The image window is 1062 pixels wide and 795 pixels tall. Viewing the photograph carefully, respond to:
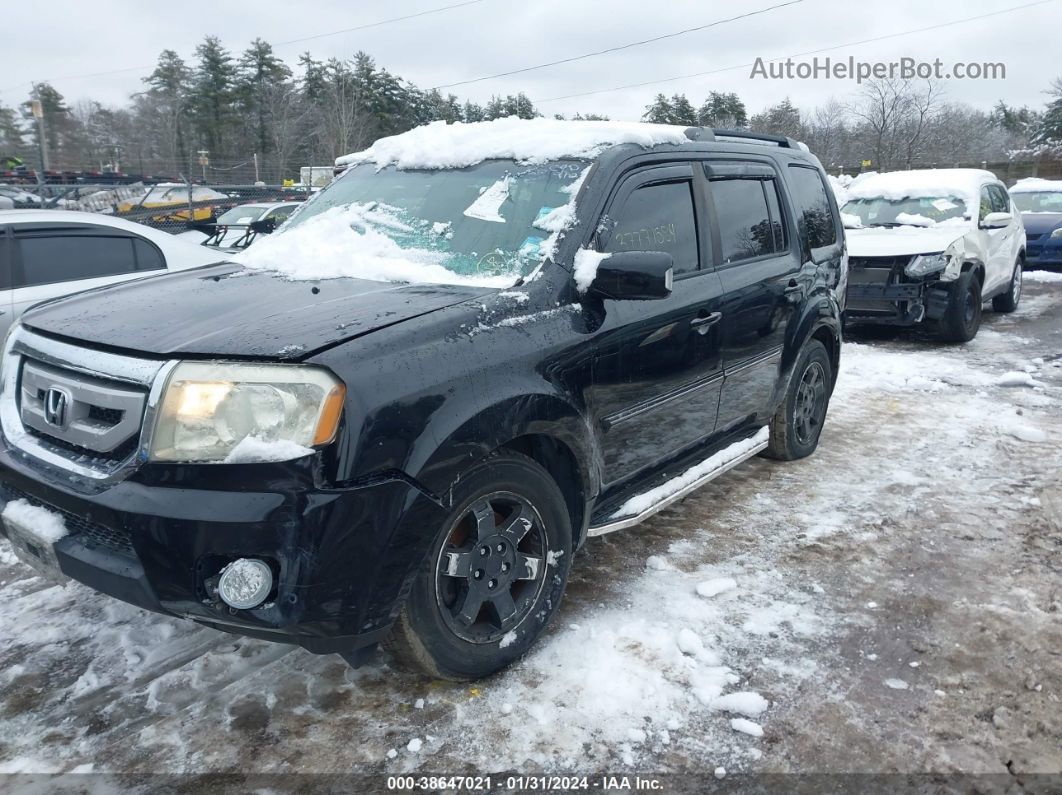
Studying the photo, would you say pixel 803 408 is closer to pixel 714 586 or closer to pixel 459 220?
pixel 714 586

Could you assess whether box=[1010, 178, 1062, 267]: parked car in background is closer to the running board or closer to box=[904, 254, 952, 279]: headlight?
box=[904, 254, 952, 279]: headlight

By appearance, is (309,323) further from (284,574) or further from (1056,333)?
(1056,333)

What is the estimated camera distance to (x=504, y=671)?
2971 millimetres

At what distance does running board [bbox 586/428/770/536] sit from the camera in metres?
3.40

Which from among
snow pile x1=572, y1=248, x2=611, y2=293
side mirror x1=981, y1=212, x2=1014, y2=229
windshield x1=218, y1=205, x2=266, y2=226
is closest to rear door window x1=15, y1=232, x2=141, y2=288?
snow pile x1=572, y1=248, x2=611, y2=293

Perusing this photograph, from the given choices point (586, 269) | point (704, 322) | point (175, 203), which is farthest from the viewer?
point (175, 203)

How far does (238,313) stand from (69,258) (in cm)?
395

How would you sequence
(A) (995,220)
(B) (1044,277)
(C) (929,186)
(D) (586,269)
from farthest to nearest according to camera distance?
(B) (1044,277) → (C) (929,186) → (A) (995,220) → (D) (586,269)

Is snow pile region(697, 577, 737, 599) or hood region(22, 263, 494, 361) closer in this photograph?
hood region(22, 263, 494, 361)

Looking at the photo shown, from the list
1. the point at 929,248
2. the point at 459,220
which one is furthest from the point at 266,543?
the point at 929,248

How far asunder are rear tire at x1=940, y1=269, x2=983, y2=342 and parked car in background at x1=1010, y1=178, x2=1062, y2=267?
5.94 meters

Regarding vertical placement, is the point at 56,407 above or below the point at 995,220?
below

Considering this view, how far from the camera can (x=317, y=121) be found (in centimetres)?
5234

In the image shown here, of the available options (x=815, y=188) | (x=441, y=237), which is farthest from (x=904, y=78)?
(x=441, y=237)
